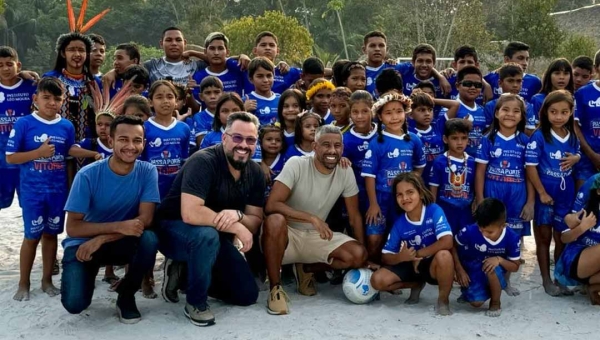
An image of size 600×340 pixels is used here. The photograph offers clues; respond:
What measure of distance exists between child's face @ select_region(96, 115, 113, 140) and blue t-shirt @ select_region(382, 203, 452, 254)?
8.64 feet

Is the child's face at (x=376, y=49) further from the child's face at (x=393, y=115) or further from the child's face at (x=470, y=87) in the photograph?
the child's face at (x=393, y=115)

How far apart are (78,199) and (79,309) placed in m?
0.80

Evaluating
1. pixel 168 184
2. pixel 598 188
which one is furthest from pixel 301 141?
pixel 598 188

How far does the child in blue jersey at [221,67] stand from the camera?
7199 millimetres

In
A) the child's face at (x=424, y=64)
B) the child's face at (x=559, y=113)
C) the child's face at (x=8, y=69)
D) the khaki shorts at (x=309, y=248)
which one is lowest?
the khaki shorts at (x=309, y=248)

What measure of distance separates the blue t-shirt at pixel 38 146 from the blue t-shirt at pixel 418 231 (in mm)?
2803

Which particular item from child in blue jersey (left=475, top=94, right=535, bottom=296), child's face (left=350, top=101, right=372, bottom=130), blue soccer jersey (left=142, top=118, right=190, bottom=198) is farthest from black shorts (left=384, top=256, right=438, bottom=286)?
blue soccer jersey (left=142, top=118, right=190, bottom=198)

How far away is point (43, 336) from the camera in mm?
4469

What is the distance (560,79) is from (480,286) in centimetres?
257

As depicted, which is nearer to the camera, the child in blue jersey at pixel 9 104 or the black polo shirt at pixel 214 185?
the black polo shirt at pixel 214 185

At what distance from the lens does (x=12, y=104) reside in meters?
6.28

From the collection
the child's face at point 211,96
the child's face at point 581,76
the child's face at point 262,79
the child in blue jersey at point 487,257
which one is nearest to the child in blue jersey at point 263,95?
the child's face at point 262,79

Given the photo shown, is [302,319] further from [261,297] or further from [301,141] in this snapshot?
[301,141]

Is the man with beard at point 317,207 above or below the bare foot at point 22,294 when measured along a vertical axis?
above
